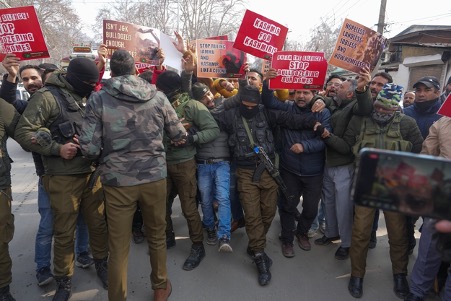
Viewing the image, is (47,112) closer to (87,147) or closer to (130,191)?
(87,147)

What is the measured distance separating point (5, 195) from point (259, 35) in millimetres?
2947

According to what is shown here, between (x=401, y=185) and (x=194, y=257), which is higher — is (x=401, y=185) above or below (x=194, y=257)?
above

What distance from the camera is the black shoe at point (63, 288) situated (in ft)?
8.38

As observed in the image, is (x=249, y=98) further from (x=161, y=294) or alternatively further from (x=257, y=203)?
(x=161, y=294)

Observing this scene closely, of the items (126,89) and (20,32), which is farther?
(20,32)

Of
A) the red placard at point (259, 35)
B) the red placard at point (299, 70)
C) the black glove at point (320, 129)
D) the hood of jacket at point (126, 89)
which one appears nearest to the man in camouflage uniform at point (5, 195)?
the hood of jacket at point (126, 89)

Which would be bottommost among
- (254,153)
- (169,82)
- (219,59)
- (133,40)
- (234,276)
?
(234,276)

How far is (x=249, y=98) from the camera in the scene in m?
3.00

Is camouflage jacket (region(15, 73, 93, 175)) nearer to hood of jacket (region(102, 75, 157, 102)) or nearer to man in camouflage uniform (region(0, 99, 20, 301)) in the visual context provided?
man in camouflage uniform (region(0, 99, 20, 301))

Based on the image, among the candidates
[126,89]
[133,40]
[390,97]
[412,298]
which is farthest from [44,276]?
[390,97]

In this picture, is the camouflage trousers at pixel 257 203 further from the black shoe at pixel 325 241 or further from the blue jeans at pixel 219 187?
the black shoe at pixel 325 241

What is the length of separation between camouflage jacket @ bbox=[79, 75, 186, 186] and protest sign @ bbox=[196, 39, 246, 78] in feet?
4.98

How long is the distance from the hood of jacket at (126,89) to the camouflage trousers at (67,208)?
90cm

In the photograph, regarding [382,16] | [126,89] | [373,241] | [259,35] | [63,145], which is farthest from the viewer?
[382,16]
